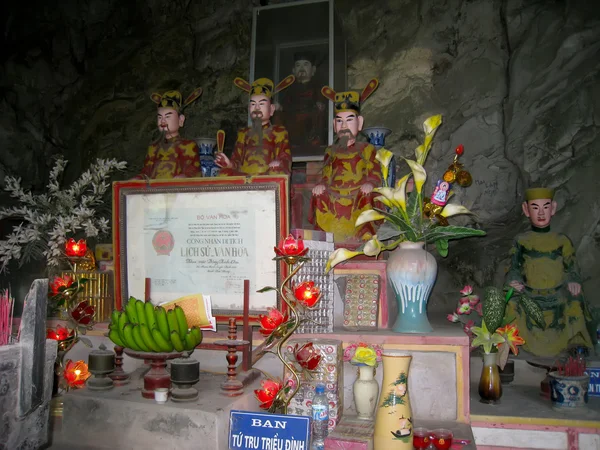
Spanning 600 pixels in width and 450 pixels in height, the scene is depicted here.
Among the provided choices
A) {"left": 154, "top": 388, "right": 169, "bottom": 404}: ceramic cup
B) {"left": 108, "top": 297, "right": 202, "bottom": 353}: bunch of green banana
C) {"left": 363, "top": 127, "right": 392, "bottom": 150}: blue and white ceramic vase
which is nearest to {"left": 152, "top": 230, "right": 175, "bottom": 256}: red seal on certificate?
{"left": 108, "top": 297, "right": 202, "bottom": 353}: bunch of green banana

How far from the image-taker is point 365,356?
2.30 meters

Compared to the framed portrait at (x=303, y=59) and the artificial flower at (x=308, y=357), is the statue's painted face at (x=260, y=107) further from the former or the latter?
the artificial flower at (x=308, y=357)

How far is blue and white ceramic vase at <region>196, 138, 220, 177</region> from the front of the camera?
14.8ft

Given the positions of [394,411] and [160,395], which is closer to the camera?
[394,411]

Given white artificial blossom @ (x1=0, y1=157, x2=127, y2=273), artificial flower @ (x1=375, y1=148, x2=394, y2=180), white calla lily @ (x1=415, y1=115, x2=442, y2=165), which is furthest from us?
white artificial blossom @ (x1=0, y1=157, x2=127, y2=273)

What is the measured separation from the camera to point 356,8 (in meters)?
5.64

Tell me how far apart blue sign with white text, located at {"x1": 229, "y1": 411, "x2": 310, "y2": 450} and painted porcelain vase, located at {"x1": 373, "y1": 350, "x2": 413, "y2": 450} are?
0.33m

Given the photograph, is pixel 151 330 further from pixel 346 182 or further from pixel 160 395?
pixel 346 182

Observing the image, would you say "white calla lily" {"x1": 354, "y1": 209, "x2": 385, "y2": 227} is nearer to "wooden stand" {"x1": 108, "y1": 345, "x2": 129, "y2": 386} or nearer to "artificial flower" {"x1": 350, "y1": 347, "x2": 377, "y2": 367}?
"artificial flower" {"x1": 350, "y1": 347, "x2": 377, "y2": 367}

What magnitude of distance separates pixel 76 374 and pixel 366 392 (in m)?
1.38

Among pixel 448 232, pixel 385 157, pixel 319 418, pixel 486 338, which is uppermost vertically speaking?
pixel 385 157

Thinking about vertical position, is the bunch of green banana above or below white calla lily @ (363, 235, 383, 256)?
below

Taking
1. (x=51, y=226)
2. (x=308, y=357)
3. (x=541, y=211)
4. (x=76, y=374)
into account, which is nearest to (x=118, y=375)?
(x=76, y=374)

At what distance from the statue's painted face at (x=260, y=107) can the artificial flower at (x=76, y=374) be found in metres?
2.33
